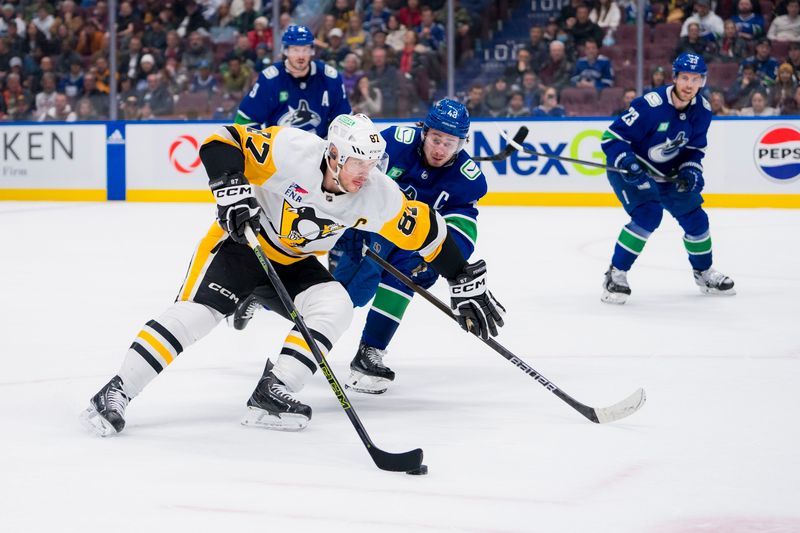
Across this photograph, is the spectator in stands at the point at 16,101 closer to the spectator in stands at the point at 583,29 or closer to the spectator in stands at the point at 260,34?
the spectator in stands at the point at 260,34

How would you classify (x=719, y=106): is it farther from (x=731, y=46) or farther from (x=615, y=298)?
(x=615, y=298)

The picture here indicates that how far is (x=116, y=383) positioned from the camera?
305cm

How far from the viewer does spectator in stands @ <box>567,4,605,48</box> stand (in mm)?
10688

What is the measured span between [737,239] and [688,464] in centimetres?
537

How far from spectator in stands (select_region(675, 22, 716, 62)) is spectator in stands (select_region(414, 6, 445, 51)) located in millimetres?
2227

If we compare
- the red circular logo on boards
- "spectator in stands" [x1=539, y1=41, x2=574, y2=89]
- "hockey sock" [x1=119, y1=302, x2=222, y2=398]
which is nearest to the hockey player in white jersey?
"hockey sock" [x1=119, y1=302, x2=222, y2=398]

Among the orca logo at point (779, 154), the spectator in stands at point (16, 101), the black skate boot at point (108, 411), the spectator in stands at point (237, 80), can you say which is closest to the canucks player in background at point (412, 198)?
the black skate boot at point (108, 411)

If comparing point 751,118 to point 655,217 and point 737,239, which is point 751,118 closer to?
point 737,239

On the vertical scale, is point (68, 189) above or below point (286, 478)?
below

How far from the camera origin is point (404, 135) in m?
4.00

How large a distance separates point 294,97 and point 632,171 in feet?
6.11

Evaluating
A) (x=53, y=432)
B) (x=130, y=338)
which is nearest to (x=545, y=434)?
(x=53, y=432)

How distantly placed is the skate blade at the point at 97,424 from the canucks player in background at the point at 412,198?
0.91 m

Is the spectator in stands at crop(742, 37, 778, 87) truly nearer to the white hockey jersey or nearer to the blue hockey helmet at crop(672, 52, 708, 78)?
the blue hockey helmet at crop(672, 52, 708, 78)
